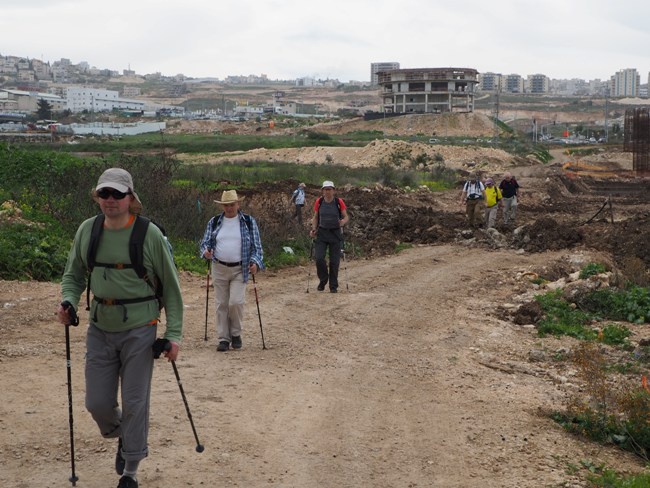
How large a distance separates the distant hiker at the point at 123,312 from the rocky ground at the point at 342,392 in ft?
2.24

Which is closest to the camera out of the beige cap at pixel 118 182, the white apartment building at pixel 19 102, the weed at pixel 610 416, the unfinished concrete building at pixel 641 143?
the beige cap at pixel 118 182

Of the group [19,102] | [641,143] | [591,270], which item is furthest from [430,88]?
[591,270]

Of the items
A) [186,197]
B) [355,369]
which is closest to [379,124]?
[186,197]

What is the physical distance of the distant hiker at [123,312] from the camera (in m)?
5.83

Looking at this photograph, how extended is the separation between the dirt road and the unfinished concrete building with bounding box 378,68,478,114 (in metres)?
125

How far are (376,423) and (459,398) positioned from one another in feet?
4.90

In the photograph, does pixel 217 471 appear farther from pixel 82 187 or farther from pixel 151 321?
pixel 82 187

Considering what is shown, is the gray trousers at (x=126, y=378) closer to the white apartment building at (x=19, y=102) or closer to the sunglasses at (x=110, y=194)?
the sunglasses at (x=110, y=194)

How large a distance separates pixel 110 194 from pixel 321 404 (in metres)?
3.63

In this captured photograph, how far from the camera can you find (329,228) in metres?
15.0

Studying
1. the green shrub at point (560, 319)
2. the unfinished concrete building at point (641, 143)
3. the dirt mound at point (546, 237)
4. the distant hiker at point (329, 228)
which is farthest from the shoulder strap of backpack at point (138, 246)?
the unfinished concrete building at point (641, 143)

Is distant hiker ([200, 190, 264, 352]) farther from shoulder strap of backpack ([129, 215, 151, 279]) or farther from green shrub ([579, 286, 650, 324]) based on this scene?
green shrub ([579, 286, 650, 324])

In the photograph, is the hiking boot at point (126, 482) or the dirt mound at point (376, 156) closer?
the hiking boot at point (126, 482)

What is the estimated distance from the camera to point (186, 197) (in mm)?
21141
